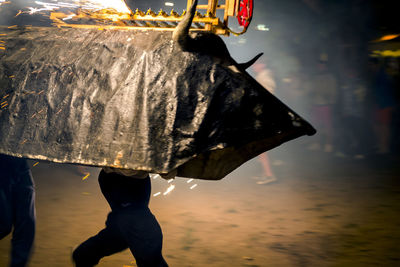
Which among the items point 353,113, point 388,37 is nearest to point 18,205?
point 388,37

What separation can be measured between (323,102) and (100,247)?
898 cm

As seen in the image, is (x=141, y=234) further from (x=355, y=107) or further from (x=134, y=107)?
(x=355, y=107)

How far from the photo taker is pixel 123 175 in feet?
7.50

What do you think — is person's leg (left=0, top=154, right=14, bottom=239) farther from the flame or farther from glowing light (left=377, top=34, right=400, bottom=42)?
glowing light (left=377, top=34, right=400, bottom=42)

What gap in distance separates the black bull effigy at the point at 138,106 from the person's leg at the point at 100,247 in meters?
0.78

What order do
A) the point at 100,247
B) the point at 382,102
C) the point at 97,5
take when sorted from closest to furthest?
the point at 97,5 < the point at 100,247 < the point at 382,102

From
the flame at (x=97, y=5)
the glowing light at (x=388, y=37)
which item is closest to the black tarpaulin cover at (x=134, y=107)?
the flame at (x=97, y=5)

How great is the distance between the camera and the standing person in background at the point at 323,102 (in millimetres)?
10078

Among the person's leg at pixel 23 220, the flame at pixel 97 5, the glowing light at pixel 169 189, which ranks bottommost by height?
the glowing light at pixel 169 189

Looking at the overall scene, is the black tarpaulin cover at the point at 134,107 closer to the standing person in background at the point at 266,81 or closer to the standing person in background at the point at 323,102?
the standing person in background at the point at 266,81

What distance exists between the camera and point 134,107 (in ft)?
6.06

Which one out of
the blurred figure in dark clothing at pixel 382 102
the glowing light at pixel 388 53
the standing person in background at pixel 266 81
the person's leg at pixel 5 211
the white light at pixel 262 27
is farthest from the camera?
the white light at pixel 262 27

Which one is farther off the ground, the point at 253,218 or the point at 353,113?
the point at 353,113

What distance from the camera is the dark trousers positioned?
9.86 ft
